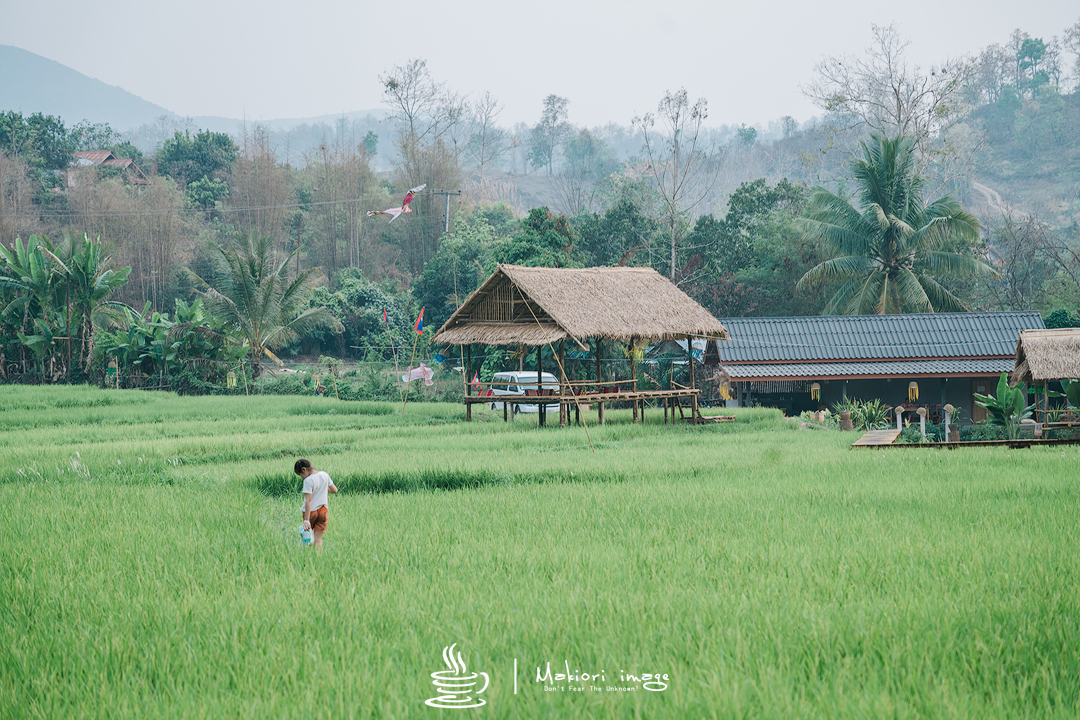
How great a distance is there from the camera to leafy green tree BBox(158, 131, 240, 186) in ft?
128

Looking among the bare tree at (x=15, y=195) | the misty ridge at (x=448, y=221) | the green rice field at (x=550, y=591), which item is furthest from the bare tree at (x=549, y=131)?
the green rice field at (x=550, y=591)

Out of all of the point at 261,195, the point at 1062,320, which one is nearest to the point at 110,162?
the point at 261,195

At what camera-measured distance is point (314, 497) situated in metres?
5.79

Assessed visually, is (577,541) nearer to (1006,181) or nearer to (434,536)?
(434,536)

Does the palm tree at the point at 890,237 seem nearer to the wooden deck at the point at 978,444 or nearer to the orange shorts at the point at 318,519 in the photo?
the wooden deck at the point at 978,444

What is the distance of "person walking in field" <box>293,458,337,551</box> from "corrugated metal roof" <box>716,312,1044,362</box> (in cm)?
1647

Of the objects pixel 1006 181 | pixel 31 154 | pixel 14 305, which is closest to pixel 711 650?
pixel 14 305

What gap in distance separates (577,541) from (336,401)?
1514cm

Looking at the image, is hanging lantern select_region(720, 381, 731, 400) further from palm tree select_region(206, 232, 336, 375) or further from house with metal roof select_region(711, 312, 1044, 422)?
palm tree select_region(206, 232, 336, 375)

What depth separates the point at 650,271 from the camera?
795 inches

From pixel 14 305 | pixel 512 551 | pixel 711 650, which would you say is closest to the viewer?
pixel 711 650

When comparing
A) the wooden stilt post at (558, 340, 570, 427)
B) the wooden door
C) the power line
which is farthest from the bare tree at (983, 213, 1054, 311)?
the power line

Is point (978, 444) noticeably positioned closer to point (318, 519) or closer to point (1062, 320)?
point (318, 519)

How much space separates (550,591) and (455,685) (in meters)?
1.37
